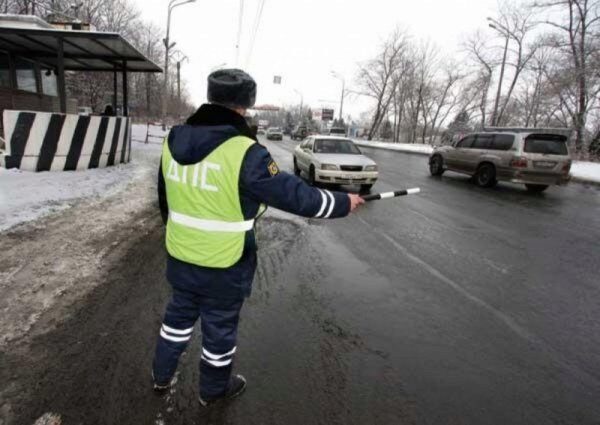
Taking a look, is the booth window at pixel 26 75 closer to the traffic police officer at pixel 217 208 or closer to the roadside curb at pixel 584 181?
the traffic police officer at pixel 217 208

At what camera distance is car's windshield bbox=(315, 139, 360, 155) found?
11.4 metres

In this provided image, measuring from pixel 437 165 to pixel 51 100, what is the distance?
1628cm

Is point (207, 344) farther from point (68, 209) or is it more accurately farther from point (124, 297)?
point (68, 209)

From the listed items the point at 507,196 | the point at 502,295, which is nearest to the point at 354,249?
the point at 502,295

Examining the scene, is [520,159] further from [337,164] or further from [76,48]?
[76,48]

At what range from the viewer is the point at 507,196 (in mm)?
11250

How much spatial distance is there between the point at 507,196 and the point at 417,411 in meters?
10.5

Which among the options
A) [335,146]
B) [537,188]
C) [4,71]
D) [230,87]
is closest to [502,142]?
[537,188]

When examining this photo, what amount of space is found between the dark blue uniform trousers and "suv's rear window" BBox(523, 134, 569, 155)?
12.2 metres

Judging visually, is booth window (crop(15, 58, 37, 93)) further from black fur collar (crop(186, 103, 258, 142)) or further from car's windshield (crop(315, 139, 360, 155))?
black fur collar (crop(186, 103, 258, 142))

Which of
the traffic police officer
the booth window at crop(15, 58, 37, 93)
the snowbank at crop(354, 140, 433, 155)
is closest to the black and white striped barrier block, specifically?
the booth window at crop(15, 58, 37, 93)

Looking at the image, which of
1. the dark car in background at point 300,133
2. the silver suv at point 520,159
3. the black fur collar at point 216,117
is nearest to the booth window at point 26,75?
the black fur collar at point 216,117

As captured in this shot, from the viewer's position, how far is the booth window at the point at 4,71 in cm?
1348

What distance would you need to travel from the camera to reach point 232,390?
94.1 inches
